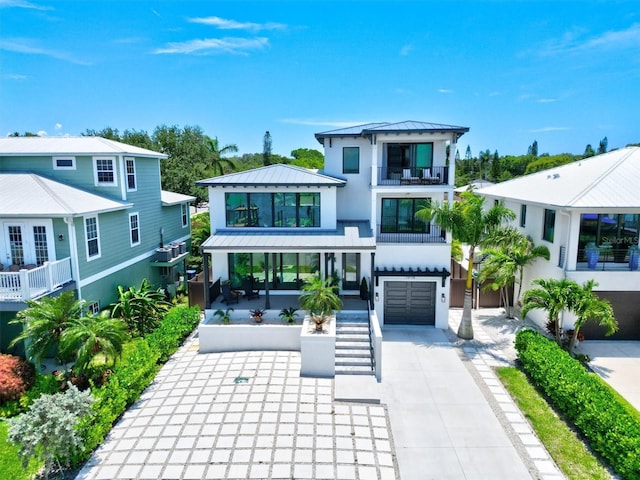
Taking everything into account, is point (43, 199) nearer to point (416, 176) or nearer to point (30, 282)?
point (30, 282)

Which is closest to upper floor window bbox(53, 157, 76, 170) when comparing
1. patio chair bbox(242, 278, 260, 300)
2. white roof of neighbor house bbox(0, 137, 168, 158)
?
white roof of neighbor house bbox(0, 137, 168, 158)

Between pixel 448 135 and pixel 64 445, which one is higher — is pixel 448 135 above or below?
above

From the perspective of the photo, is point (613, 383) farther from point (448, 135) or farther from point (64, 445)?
point (64, 445)

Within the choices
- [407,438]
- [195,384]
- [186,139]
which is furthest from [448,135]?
[186,139]

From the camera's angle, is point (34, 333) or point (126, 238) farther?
point (126, 238)

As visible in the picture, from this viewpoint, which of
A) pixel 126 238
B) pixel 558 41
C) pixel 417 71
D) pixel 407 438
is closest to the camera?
pixel 407 438

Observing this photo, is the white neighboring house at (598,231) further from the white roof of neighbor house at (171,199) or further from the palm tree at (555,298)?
the white roof of neighbor house at (171,199)

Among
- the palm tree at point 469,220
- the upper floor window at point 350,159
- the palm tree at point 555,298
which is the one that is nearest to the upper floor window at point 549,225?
the palm tree at point 469,220
